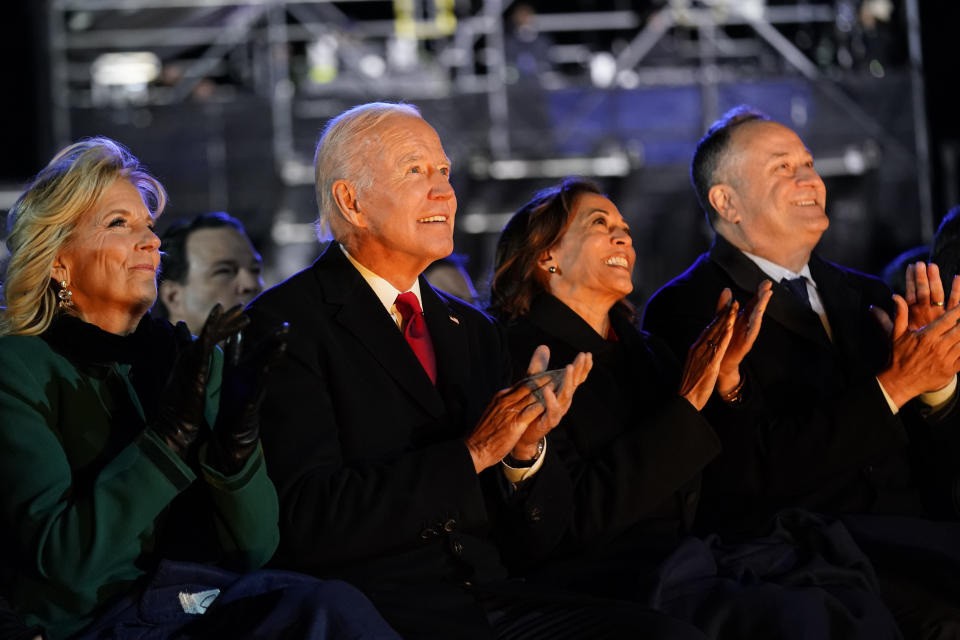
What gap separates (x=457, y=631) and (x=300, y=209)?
6145mm

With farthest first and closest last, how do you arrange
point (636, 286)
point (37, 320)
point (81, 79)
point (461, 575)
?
point (81, 79) < point (636, 286) < point (461, 575) < point (37, 320)

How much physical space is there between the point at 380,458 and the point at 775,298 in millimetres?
1233

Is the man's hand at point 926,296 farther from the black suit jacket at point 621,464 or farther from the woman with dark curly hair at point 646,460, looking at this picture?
the black suit jacket at point 621,464

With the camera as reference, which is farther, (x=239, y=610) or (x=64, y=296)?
(x=64, y=296)

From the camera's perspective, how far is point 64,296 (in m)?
2.21

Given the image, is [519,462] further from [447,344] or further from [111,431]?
[111,431]

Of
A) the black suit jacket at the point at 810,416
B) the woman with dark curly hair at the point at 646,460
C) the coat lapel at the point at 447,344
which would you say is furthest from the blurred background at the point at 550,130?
the coat lapel at the point at 447,344

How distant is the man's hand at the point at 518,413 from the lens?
2.15 metres

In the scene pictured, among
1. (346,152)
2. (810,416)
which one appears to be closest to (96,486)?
(346,152)

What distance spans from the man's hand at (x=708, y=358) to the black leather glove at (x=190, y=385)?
1076 millimetres

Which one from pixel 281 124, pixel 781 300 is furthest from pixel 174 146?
pixel 781 300

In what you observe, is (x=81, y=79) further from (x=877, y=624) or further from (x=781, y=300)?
(x=877, y=624)

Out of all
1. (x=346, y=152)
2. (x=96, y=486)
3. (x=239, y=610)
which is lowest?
(x=239, y=610)

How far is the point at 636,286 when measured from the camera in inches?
300
